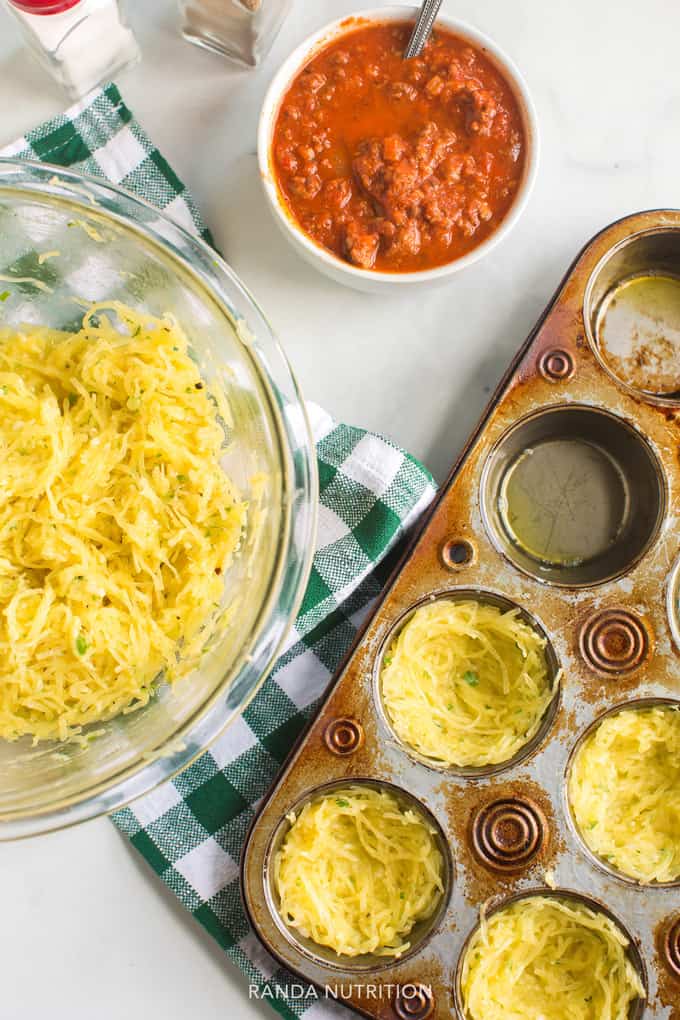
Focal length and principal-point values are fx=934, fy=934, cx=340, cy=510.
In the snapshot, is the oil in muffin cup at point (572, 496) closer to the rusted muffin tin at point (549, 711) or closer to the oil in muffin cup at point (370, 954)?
the rusted muffin tin at point (549, 711)

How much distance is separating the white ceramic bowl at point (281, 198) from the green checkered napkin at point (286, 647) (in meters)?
0.31

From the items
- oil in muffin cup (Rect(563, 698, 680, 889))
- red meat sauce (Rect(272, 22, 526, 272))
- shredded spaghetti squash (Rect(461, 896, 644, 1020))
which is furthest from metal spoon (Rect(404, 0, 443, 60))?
shredded spaghetti squash (Rect(461, 896, 644, 1020))

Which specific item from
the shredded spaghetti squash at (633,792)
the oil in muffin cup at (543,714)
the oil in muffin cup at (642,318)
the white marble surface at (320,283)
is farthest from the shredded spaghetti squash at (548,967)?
the oil in muffin cup at (642,318)

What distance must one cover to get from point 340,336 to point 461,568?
81cm

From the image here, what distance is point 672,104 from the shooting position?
293 centimetres

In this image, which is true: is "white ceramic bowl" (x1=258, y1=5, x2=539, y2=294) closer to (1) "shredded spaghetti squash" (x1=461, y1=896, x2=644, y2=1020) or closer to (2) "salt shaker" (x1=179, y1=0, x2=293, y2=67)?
(2) "salt shaker" (x1=179, y1=0, x2=293, y2=67)

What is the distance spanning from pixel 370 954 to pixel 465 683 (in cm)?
78

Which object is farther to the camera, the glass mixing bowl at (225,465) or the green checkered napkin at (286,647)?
the green checkered napkin at (286,647)

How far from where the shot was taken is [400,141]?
101 inches

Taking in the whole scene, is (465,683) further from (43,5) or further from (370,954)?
(43,5)

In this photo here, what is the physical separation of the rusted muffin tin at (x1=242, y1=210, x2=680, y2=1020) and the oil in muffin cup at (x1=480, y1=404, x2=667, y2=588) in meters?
0.06

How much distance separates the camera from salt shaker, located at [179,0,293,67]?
2629 mm

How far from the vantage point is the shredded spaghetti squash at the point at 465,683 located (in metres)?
2.59

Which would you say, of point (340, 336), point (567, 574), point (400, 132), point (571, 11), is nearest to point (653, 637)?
point (567, 574)
